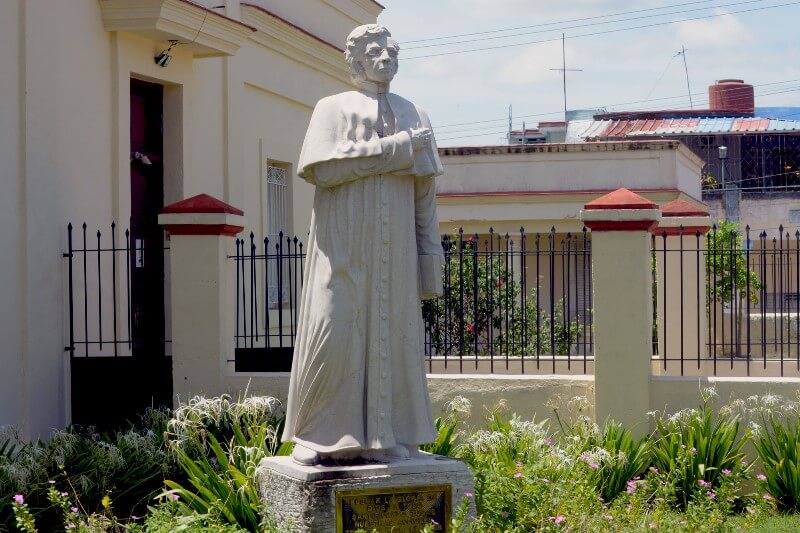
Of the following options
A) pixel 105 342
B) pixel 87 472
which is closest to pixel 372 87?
pixel 87 472

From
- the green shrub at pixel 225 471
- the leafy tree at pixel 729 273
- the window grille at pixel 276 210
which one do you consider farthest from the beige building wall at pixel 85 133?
the leafy tree at pixel 729 273

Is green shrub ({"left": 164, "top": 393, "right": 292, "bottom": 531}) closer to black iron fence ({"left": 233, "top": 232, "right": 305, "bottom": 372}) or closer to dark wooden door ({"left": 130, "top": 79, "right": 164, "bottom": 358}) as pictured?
black iron fence ({"left": 233, "top": 232, "right": 305, "bottom": 372})

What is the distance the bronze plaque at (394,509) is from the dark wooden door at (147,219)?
20.4 ft

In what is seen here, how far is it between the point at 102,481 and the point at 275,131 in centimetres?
801

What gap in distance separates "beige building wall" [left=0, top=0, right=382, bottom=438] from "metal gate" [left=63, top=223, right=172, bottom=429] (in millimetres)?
127

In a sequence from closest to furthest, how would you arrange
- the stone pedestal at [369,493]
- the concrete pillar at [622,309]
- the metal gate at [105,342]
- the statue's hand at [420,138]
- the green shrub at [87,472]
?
the stone pedestal at [369,493]
the statue's hand at [420,138]
the green shrub at [87,472]
the concrete pillar at [622,309]
the metal gate at [105,342]

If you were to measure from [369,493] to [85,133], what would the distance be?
5992mm

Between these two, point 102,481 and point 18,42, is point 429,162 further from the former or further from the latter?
point 18,42

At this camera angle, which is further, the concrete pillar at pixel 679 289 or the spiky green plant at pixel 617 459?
the concrete pillar at pixel 679 289

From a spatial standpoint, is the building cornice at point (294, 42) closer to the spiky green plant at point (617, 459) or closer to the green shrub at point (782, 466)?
the spiky green plant at point (617, 459)

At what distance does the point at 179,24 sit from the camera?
12.1 metres

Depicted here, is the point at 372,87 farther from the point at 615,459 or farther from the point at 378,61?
the point at 615,459

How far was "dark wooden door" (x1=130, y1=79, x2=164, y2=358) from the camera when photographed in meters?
12.5

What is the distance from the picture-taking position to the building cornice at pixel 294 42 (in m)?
15.0
